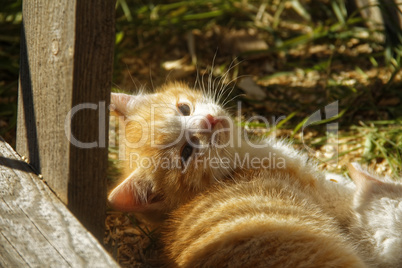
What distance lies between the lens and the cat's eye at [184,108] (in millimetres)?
2525

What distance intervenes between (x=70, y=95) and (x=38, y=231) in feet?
1.37

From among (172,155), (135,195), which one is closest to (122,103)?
(172,155)

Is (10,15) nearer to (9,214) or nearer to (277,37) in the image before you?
(277,37)

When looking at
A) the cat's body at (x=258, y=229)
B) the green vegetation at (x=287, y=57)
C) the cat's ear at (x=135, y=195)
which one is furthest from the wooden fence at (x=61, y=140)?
the green vegetation at (x=287, y=57)

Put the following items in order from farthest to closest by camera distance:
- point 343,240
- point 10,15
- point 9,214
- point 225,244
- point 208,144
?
point 10,15 < point 208,144 < point 343,240 < point 225,244 < point 9,214

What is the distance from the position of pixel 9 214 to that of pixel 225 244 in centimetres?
72

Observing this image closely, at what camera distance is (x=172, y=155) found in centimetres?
237

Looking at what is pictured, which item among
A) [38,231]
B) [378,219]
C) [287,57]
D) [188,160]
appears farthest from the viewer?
[287,57]

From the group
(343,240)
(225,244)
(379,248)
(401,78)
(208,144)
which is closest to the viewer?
(225,244)

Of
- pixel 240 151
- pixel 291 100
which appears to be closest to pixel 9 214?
pixel 240 151

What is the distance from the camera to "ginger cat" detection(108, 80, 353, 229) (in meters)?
2.31

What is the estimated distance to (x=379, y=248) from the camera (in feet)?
6.42

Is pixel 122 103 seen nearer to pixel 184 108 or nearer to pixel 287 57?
pixel 184 108

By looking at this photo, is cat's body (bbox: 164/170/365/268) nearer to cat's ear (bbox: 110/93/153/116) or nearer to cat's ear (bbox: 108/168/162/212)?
cat's ear (bbox: 108/168/162/212)
